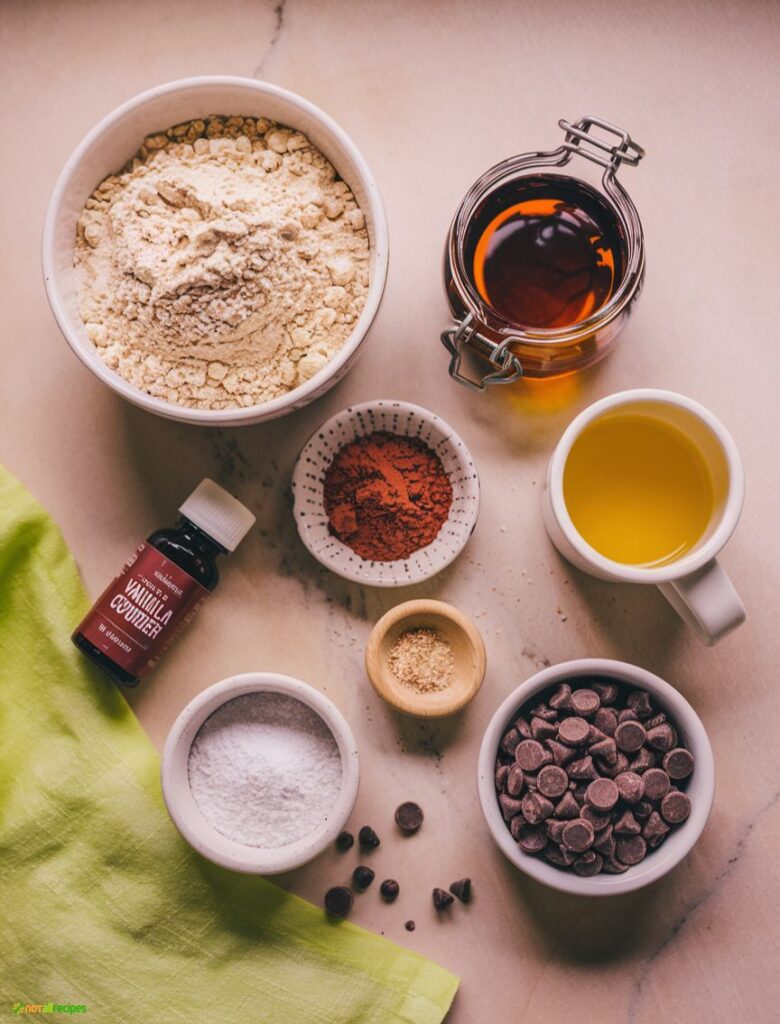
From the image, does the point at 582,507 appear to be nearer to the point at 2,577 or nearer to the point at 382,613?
the point at 382,613

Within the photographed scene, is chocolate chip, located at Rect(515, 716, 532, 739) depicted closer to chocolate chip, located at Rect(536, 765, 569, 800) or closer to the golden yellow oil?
chocolate chip, located at Rect(536, 765, 569, 800)

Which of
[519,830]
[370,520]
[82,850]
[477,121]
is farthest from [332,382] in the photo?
[82,850]

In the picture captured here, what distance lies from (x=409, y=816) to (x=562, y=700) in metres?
0.27

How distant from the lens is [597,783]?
1.03m

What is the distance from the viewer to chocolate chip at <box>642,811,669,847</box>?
3.40ft

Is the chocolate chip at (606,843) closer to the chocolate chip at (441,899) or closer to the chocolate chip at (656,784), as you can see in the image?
the chocolate chip at (656,784)

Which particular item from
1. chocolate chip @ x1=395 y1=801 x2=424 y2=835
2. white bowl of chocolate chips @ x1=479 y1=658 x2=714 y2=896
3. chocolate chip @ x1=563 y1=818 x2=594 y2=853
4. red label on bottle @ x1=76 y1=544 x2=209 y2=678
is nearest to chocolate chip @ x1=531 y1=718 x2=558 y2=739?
white bowl of chocolate chips @ x1=479 y1=658 x2=714 y2=896

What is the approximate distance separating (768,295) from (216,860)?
103 centimetres

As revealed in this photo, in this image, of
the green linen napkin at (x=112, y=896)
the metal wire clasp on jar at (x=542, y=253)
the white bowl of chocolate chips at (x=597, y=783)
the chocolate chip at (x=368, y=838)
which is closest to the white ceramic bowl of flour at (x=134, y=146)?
the metal wire clasp on jar at (x=542, y=253)

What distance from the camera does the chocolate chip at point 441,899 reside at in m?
1.14

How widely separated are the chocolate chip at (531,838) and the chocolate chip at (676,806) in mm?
146

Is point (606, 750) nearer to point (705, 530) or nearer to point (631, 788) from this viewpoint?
point (631, 788)

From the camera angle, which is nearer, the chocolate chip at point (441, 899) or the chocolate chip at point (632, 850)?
the chocolate chip at point (632, 850)

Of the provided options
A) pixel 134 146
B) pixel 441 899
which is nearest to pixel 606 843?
pixel 441 899
